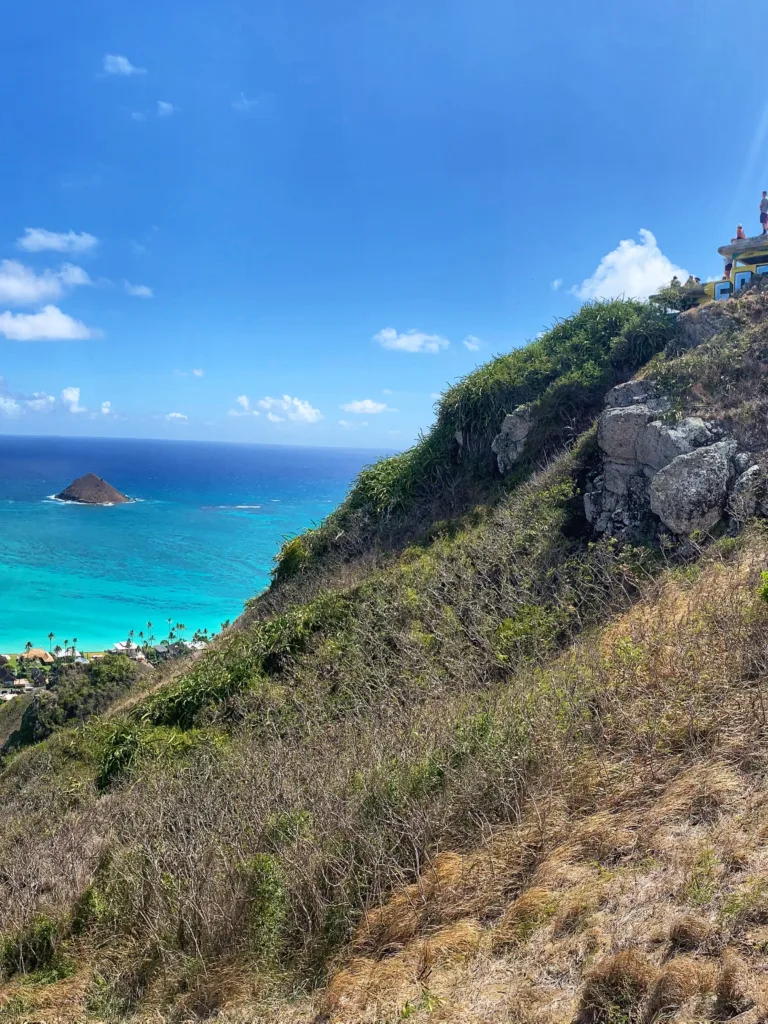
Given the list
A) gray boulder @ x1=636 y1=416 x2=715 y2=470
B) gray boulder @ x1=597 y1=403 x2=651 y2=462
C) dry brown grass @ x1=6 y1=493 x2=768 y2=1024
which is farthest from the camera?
gray boulder @ x1=597 y1=403 x2=651 y2=462

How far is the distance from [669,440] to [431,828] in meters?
8.47

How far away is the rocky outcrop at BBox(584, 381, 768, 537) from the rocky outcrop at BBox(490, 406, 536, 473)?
9.87 feet

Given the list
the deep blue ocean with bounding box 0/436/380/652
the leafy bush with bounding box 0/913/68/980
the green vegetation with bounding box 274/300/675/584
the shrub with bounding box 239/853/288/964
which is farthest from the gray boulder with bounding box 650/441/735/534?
the deep blue ocean with bounding box 0/436/380/652

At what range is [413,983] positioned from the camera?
3.69 metres

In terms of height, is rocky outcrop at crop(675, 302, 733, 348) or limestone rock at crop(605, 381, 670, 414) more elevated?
rocky outcrop at crop(675, 302, 733, 348)

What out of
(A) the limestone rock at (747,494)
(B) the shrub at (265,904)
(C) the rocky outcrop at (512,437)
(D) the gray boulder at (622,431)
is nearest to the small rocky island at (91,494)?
(C) the rocky outcrop at (512,437)

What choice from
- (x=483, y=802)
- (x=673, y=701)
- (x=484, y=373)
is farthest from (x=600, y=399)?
(x=483, y=802)

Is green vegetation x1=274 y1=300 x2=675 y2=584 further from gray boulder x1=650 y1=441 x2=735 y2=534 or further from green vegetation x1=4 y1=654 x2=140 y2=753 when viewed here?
green vegetation x1=4 y1=654 x2=140 y2=753

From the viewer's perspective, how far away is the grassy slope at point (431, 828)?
3.69 m

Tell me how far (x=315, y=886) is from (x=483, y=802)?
4.84 feet

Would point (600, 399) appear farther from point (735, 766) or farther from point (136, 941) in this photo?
point (136, 941)

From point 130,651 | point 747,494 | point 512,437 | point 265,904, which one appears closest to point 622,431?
point 747,494

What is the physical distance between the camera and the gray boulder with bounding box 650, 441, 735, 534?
963 centimetres

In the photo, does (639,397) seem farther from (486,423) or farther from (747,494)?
(486,423)
